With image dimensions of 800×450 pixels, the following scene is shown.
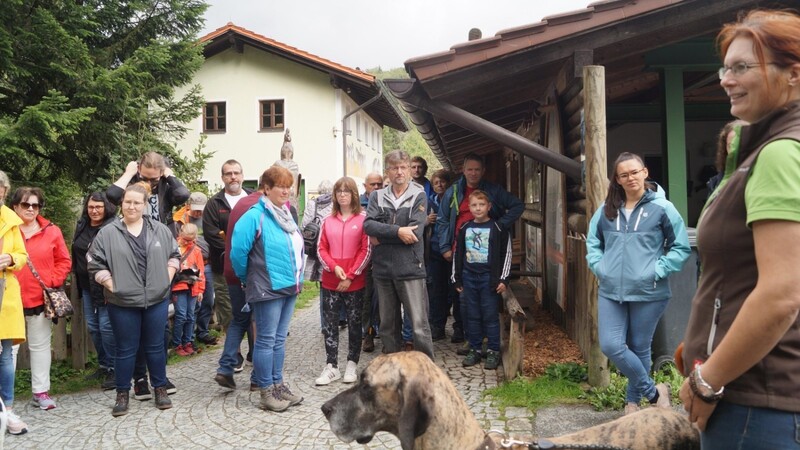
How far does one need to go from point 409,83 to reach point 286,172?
1.43 meters

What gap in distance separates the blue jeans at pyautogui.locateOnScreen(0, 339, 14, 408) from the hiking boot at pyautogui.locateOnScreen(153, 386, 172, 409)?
1114 mm

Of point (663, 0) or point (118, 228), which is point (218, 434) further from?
point (663, 0)

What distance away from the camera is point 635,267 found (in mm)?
4066

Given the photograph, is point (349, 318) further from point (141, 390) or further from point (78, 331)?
point (78, 331)

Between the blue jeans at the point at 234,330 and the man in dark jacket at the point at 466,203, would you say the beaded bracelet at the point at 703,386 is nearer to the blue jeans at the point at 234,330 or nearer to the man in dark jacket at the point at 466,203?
the blue jeans at the point at 234,330

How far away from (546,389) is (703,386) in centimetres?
380

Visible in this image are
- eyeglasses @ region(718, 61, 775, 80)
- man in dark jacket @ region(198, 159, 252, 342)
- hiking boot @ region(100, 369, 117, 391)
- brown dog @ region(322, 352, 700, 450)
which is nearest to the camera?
eyeglasses @ region(718, 61, 775, 80)

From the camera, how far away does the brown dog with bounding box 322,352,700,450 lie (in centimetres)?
239

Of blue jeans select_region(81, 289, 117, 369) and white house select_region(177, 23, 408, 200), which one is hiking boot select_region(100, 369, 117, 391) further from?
white house select_region(177, 23, 408, 200)

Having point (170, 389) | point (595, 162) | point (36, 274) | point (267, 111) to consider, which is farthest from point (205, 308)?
point (267, 111)

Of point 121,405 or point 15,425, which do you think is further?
point 121,405

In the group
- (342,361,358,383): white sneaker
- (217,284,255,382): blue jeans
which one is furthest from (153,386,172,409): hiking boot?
(342,361,358,383): white sneaker

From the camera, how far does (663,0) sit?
5.10m

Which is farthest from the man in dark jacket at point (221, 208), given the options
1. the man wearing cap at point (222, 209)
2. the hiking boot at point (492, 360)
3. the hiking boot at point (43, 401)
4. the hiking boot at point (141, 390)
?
the hiking boot at point (492, 360)
